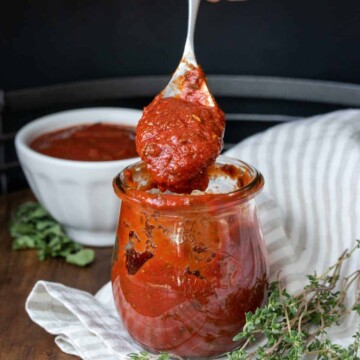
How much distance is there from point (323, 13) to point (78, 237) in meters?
0.57

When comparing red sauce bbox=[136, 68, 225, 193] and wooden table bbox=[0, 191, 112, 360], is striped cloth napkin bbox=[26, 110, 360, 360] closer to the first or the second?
wooden table bbox=[0, 191, 112, 360]

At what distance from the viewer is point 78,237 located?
41.1 inches

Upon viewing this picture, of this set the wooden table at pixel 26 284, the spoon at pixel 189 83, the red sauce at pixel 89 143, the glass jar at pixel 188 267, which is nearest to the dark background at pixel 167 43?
the red sauce at pixel 89 143

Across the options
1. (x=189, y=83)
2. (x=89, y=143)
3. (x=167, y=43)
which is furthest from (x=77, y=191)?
(x=167, y=43)

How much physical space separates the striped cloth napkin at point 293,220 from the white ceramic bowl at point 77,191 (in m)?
0.16

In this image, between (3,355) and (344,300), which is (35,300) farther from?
(344,300)

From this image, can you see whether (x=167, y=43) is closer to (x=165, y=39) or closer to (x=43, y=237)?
(x=165, y=39)

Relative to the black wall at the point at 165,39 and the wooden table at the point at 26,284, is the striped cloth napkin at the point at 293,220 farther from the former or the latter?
the black wall at the point at 165,39

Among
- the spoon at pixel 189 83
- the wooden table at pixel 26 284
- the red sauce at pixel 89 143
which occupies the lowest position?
the wooden table at pixel 26 284

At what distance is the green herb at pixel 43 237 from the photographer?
987 mm

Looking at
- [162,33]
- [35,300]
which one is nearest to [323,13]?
[162,33]

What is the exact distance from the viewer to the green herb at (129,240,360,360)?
2.15ft

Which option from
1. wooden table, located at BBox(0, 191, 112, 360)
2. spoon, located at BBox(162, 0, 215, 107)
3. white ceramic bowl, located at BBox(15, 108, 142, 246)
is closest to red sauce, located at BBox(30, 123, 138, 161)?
white ceramic bowl, located at BBox(15, 108, 142, 246)

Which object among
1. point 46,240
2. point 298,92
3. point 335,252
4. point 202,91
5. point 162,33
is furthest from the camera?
point 162,33
